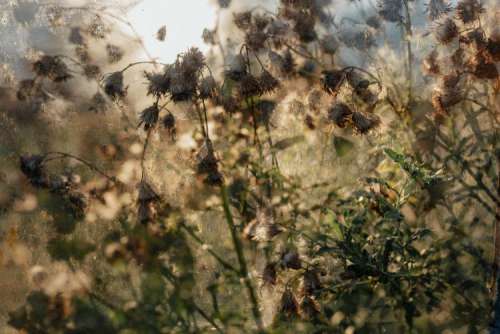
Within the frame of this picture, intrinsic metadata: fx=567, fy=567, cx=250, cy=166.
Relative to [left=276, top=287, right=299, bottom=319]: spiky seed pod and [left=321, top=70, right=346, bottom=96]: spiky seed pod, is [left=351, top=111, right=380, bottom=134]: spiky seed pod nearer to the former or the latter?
[left=321, top=70, right=346, bottom=96]: spiky seed pod

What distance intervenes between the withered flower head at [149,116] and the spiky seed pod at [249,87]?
42cm

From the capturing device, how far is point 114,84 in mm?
2619

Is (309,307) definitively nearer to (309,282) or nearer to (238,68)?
(309,282)

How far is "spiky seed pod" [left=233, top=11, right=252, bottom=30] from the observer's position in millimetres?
→ 2719

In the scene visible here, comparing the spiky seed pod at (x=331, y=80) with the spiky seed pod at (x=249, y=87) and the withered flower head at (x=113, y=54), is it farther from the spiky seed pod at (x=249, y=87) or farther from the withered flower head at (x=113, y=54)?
the withered flower head at (x=113, y=54)

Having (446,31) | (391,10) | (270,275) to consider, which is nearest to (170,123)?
(270,275)

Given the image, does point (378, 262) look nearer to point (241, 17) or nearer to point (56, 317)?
point (241, 17)

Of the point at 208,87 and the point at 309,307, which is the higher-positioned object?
the point at 208,87

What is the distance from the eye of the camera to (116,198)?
2.84m

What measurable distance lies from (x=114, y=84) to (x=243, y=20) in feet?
2.25

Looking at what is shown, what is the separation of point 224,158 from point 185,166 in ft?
0.66

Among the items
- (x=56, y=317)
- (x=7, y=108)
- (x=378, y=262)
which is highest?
(x=7, y=108)

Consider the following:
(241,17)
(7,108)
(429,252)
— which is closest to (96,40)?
(7,108)

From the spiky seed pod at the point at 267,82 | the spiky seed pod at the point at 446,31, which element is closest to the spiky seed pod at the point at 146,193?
the spiky seed pod at the point at 267,82
